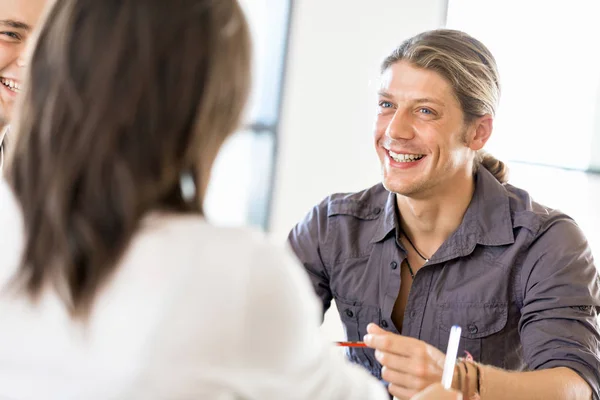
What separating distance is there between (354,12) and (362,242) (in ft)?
6.78

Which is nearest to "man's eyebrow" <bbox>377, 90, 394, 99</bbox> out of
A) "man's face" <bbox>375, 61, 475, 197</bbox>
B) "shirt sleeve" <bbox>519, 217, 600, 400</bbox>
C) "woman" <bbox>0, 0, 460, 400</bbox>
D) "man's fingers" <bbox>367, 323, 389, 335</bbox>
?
"man's face" <bbox>375, 61, 475, 197</bbox>

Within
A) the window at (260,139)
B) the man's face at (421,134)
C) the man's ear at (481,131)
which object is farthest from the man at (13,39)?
the window at (260,139)

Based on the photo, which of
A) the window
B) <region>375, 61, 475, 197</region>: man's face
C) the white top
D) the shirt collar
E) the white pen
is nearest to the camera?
the white top

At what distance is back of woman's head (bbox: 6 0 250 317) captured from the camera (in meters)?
0.87

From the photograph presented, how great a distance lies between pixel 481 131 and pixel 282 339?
140cm

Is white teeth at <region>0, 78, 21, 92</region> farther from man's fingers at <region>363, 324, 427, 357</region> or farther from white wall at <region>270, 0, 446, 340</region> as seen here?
white wall at <region>270, 0, 446, 340</region>

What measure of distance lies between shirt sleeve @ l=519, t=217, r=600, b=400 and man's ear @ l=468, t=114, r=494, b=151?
32 centimetres

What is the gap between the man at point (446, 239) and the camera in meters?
1.86

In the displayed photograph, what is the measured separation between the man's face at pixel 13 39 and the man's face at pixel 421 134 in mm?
868

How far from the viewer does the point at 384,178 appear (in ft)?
6.82

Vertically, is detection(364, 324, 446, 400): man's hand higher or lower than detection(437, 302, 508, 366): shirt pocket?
higher

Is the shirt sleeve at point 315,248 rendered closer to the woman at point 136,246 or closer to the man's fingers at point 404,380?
the man's fingers at point 404,380

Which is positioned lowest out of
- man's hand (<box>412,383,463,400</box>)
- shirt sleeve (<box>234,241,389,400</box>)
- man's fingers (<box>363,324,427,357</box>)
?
man's fingers (<box>363,324,427,357</box>)

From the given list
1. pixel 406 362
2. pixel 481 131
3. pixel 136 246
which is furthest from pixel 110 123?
pixel 481 131
